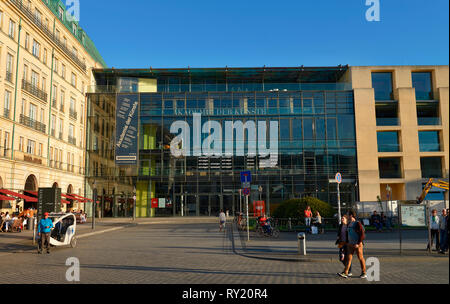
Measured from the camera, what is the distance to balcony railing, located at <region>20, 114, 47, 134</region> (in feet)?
118

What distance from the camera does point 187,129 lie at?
46.7 metres

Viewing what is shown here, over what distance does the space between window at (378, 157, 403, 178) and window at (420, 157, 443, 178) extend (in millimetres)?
3023

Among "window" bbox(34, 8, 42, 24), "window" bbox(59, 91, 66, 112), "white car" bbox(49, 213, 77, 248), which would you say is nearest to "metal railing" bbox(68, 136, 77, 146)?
"window" bbox(59, 91, 66, 112)

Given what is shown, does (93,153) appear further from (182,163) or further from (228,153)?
(228,153)

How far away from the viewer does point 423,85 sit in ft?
165

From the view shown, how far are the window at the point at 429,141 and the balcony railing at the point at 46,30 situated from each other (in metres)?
44.8

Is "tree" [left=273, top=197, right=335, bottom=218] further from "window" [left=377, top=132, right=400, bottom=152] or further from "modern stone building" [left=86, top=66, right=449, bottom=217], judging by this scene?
"window" [left=377, top=132, right=400, bottom=152]

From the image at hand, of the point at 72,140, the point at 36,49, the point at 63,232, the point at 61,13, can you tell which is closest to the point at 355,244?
the point at 63,232

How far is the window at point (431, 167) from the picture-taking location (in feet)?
152

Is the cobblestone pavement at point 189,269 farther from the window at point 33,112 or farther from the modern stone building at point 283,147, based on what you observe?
the modern stone building at point 283,147

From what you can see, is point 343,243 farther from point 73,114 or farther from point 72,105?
point 72,105

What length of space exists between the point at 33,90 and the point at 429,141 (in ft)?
153

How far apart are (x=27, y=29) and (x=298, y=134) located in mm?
31761

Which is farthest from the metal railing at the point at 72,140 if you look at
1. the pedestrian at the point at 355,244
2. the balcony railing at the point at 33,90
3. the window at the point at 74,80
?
the pedestrian at the point at 355,244
